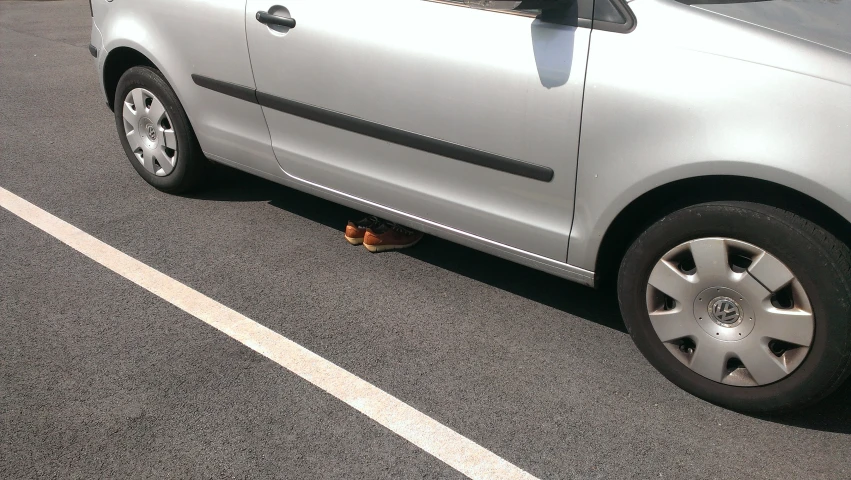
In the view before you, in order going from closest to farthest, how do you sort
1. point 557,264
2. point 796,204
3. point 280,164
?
point 796,204, point 557,264, point 280,164

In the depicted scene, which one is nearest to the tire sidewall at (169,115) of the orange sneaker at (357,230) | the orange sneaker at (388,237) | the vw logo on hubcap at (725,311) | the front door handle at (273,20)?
the front door handle at (273,20)

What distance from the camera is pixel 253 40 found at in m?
3.59

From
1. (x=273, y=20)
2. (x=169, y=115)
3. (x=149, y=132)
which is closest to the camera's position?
(x=273, y=20)

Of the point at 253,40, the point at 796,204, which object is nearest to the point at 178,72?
the point at 253,40

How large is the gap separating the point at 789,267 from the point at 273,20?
2.20m

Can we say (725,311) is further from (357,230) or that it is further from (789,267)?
(357,230)

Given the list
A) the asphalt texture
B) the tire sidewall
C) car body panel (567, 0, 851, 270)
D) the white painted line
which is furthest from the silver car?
the white painted line

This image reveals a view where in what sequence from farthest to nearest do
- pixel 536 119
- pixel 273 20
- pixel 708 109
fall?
pixel 273 20, pixel 536 119, pixel 708 109

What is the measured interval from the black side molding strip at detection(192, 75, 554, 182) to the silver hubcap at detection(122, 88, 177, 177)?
0.47 metres

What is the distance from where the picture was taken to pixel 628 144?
273cm

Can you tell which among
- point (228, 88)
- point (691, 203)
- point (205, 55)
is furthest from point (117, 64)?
point (691, 203)

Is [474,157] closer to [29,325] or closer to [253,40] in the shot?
[253,40]

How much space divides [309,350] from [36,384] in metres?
0.95

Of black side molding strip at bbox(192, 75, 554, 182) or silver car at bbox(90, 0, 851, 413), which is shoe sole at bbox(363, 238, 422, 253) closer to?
silver car at bbox(90, 0, 851, 413)
